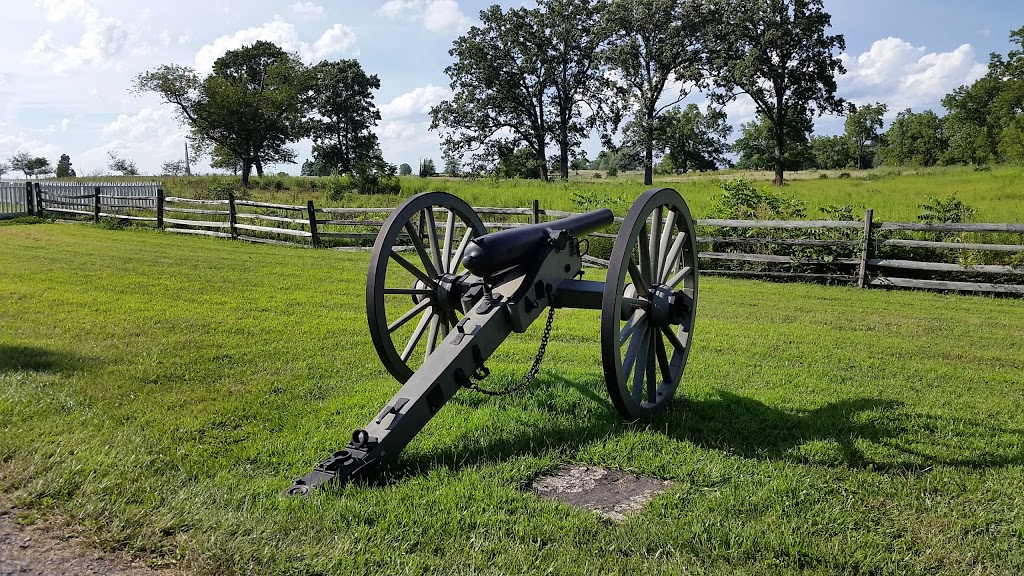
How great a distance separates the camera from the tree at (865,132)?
94500mm

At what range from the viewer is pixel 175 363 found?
6027mm

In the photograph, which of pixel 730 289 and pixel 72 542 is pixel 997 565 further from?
pixel 730 289

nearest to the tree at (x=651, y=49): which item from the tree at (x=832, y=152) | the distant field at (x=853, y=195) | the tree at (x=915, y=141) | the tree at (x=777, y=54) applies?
the tree at (x=777, y=54)

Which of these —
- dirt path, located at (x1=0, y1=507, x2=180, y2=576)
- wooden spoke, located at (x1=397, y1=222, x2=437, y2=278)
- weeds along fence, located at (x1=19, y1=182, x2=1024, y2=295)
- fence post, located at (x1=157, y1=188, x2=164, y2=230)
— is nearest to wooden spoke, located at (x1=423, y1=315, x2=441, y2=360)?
wooden spoke, located at (x1=397, y1=222, x2=437, y2=278)

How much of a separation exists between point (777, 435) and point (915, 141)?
9268 centimetres

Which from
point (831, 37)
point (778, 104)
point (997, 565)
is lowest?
point (997, 565)

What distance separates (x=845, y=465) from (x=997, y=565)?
3.53ft

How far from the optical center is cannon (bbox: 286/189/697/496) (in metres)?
3.57

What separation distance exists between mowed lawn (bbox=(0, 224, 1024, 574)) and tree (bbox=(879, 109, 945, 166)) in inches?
3007

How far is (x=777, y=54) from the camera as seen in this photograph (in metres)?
37.9

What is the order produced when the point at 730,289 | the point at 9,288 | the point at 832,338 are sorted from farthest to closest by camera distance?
the point at 730,289 < the point at 9,288 < the point at 832,338

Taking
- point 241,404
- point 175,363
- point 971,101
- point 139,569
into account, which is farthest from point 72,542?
point 971,101

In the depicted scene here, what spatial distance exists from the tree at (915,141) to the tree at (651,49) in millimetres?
44622

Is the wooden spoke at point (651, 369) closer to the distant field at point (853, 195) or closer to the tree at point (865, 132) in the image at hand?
the distant field at point (853, 195)
